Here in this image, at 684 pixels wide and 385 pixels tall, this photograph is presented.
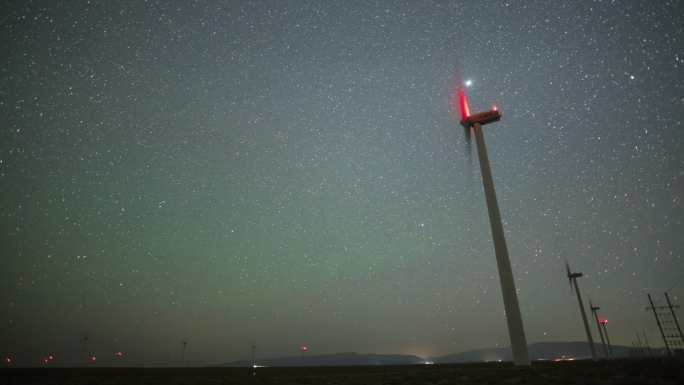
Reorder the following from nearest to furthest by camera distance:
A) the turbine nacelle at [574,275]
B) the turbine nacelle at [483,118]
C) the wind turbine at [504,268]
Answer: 1. the wind turbine at [504,268]
2. the turbine nacelle at [483,118]
3. the turbine nacelle at [574,275]

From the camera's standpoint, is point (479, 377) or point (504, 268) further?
point (504, 268)

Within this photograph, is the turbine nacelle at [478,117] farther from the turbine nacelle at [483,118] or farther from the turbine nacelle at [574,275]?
the turbine nacelle at [574,275]

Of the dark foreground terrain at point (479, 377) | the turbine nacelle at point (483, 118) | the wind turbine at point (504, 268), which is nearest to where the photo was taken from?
the dark foreground terrain at point (479, 377)

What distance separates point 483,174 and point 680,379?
27.7 metres

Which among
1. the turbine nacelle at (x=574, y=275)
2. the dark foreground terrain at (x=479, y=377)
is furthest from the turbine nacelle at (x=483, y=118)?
the turbine nacelle at (x=574, y=275)

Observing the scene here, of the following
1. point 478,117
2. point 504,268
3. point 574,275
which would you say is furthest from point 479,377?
point 574,275

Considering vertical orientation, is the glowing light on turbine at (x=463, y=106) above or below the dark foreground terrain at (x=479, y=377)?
above

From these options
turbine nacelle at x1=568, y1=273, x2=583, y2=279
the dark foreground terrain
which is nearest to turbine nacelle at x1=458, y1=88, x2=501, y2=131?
the dark foreground terrain

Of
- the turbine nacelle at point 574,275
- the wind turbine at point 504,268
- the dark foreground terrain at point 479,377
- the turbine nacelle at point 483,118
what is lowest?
the dark foreground terrain at point 479,377

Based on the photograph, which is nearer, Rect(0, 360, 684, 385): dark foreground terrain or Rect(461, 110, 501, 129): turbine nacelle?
Rect(0, 360, 684, 385): dark foreground terrain

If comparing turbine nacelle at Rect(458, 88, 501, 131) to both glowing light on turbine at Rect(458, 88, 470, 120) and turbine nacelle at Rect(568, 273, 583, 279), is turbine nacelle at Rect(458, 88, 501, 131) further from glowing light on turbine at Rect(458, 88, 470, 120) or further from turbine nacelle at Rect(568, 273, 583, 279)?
turbine nacelle at Rect(568, 273, 583, 279)

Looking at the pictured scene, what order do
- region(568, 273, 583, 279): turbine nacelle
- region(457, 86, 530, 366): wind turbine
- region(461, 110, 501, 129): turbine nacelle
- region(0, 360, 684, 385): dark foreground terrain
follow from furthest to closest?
region(568, 273, 583, 279): turbine nacelle, region(461, 110, 501, 129): turbine nacelle, region(457, 86, 530, 366): wind turbine, region(0, 360, 684, 385): dark foreground terrain

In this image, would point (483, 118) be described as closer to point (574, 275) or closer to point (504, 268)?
point (504, 268)

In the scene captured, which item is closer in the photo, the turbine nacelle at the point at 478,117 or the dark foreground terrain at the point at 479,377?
the dark foreground terrain at the point at 479,377
